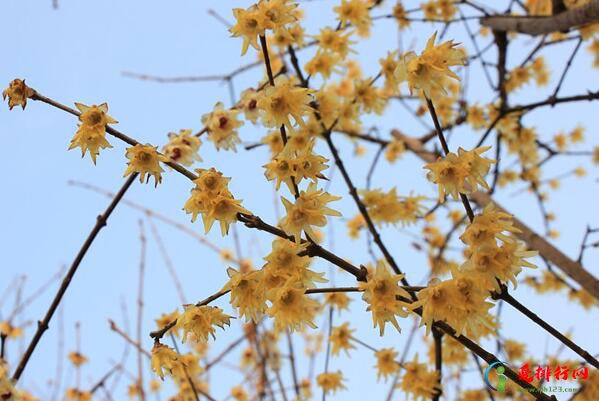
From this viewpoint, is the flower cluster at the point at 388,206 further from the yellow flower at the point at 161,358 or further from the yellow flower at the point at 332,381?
the yellow flower at the point at 161,358

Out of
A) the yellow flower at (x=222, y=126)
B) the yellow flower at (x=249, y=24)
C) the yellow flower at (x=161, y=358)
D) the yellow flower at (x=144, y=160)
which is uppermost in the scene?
the yellow flower at (x=222, y=126)

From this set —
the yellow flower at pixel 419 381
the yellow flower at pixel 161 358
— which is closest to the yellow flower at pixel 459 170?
the yellow flower at pixel 161 358

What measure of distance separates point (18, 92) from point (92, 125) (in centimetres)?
22

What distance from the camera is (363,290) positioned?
4.20 ft

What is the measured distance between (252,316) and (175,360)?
0.32 metres

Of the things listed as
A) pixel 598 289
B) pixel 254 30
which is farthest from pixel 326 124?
pixel 598 289

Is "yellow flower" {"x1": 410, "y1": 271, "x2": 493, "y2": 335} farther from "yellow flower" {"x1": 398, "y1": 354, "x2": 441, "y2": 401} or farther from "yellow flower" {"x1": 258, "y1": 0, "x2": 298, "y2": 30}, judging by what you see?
"yellow flower" {"x1": 398, "y1": 354, "x2": 441, "y2": 401}

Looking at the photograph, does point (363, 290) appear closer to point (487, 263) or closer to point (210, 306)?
point (487, 263)

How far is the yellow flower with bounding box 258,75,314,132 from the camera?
59.1 inches

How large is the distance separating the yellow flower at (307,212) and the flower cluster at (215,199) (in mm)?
119

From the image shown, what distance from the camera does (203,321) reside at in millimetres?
1425

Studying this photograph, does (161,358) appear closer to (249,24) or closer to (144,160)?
(144,160)

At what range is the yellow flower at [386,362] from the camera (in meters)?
2.79

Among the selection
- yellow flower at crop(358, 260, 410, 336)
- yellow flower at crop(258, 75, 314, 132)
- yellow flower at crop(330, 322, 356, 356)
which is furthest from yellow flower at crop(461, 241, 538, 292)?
yellow flower at crop(330, 322, 356, 356)
